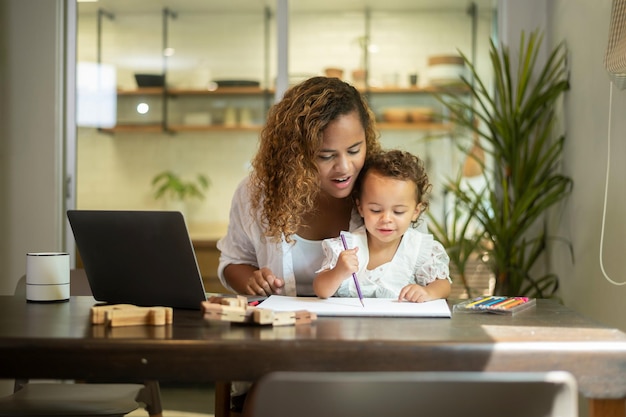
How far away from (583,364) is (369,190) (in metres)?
0.90

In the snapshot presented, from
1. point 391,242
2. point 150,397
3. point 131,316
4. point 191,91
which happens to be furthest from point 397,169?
point 191,91

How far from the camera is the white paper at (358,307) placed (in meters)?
1.57

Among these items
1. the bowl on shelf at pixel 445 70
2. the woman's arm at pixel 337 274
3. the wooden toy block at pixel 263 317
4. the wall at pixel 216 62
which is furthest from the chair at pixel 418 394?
the bowl on shelf at pixel 445 70

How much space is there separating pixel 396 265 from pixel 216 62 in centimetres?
266

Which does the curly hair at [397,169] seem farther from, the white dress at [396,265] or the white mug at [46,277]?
the white mug at [46,277]

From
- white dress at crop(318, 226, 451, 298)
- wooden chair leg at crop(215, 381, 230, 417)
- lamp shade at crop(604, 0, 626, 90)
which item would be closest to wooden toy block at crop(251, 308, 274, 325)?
white dress at crop(318, 226, 451, 298)

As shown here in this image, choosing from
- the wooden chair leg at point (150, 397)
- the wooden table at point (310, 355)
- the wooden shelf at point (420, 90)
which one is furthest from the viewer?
the wooden shelf at point (420, 90)

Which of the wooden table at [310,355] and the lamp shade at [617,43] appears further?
the lamp shade at [617,43]

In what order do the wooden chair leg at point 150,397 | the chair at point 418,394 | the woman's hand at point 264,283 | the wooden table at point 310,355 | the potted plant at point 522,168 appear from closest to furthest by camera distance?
the chair at point 418,394 → the wooden table at point 310,355 → the woman's hand at point 264,283 → the wooden chair leg at point 150,397 → the potted plant at point 522,168

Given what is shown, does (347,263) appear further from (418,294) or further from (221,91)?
(221,91)

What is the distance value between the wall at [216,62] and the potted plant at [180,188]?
1.6 inches

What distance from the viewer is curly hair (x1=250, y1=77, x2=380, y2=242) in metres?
2.11

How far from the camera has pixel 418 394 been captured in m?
0.91

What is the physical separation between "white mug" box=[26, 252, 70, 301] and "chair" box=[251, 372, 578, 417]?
106 cm
